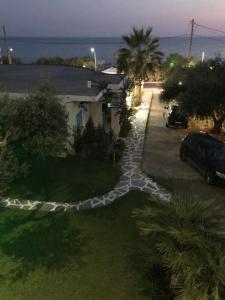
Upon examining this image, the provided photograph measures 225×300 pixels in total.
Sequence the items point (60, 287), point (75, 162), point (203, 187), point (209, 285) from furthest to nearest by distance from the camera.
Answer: point (75, 162) → point (203, 187) → point (60, 287) → point (209, 285)

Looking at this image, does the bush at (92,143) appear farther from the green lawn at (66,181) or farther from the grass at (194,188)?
the grass at (194,188)

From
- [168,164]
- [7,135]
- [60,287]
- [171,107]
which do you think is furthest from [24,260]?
[171,107]

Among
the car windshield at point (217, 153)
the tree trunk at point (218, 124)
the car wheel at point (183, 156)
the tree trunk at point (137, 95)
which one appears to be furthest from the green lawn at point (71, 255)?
the tree trunk at point (137, 95)

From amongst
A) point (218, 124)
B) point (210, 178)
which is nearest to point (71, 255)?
point (210, 178)

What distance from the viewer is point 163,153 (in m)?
19.1

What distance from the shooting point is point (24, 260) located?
9.81m

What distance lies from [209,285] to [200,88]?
49.2 ft

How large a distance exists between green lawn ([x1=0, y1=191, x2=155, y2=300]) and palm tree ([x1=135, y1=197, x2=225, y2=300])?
1.47 metres

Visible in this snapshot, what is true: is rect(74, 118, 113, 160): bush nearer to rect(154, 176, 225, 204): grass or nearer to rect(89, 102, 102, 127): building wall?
rect(154, 176, 225, 204): grass

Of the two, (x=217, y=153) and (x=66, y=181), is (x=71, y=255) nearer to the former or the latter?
(x=66, y=181)

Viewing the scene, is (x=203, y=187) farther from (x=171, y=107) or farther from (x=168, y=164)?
(x=171, y=107)

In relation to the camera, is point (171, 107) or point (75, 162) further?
point (171, 107)

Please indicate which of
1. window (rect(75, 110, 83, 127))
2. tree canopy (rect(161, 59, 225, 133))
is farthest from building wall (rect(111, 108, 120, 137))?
tree canopy (rect(161, 59, 225, 133))

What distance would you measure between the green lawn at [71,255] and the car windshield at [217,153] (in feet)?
15.3
